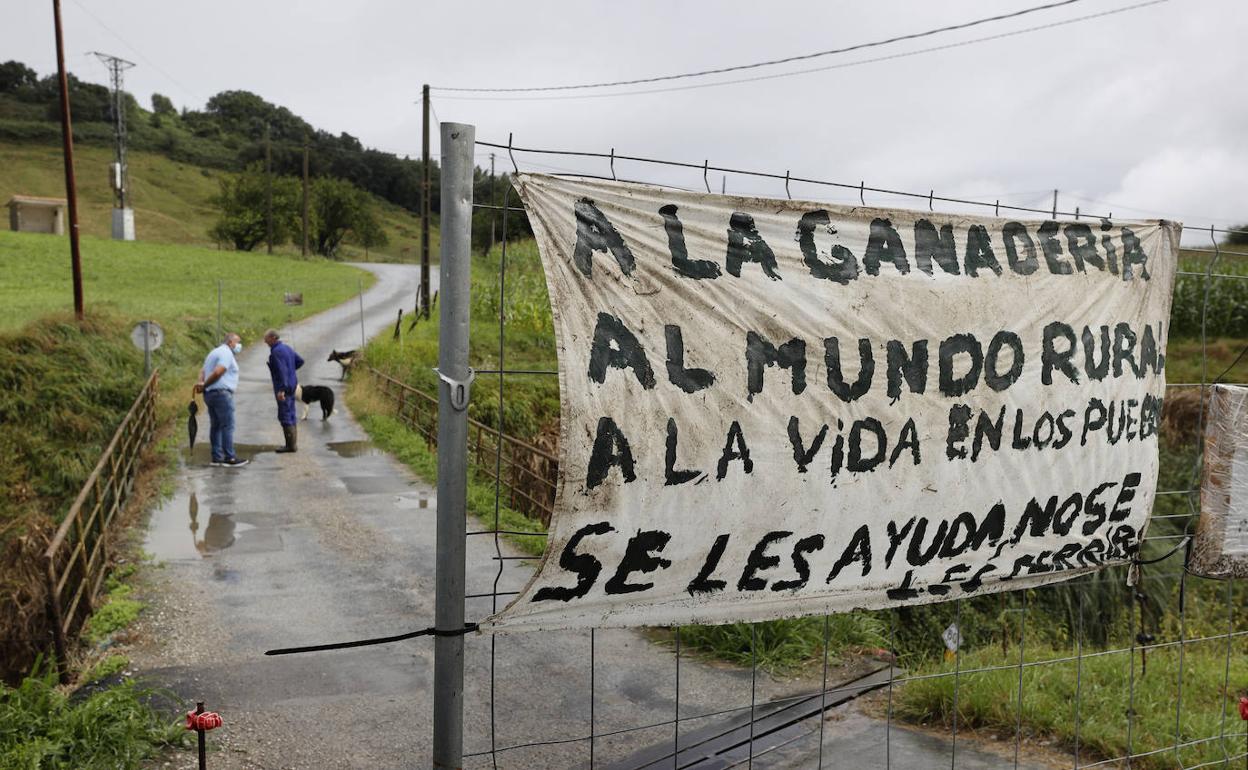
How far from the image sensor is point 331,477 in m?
14.0

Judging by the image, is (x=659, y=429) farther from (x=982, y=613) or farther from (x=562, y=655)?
(x=982, y=613)

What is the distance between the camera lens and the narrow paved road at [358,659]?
5660 millimetres

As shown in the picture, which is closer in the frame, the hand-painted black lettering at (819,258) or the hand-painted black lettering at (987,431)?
the hand-painted black lettering at (819,258)

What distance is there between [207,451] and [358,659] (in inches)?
380

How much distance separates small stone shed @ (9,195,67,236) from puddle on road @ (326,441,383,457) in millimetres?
52549

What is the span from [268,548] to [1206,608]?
13.8m

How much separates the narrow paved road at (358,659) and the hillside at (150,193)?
6147 centimetres

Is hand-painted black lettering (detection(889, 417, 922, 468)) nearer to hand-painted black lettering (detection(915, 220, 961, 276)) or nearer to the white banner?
the white banner

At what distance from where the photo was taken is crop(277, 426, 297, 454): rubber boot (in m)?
15.4

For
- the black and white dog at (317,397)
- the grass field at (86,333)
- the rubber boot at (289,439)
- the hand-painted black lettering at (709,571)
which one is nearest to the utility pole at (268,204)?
the grass field at (86,333)

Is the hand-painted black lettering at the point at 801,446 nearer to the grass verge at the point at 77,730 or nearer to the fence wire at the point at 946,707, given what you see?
the fence wire at the point at 946,707

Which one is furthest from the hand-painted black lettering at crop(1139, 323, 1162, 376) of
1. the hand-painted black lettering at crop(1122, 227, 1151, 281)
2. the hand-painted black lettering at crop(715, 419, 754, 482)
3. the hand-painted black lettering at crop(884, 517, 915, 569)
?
the hand-painted black lettering at crop(715, 419, 754, 482)

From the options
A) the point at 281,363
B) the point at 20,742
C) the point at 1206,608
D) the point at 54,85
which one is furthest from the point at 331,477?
the point at 54,85

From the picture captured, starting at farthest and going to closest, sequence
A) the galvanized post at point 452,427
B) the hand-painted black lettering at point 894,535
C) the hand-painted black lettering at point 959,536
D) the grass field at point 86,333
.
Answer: the grass field at point 86,333 → the hand-painted black lettering at point 959,536 → the hand-painted black lettering at point 894,535 → the galvanized post at point 452,427
